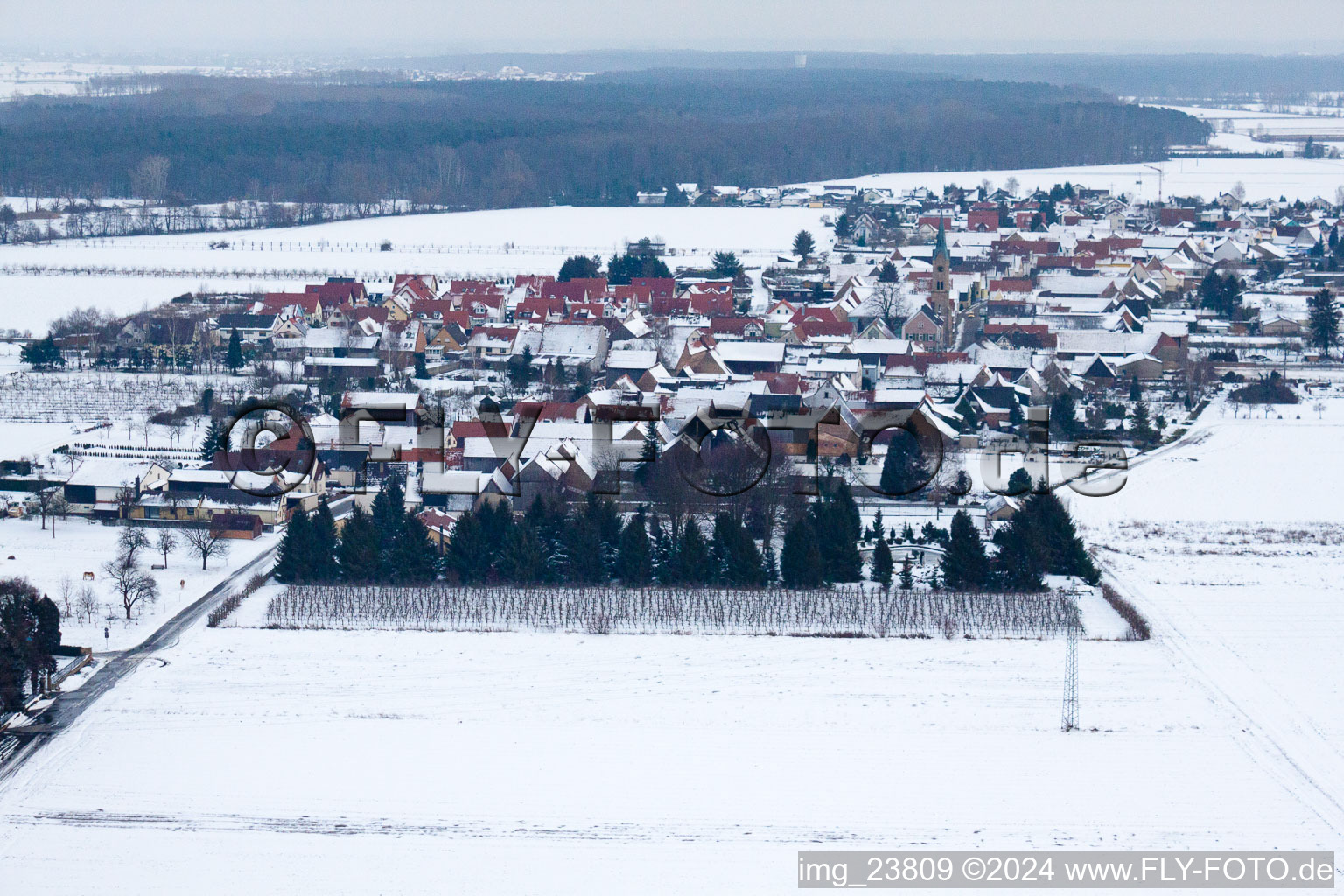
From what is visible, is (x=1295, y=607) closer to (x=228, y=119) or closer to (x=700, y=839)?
(x=700, y=839)

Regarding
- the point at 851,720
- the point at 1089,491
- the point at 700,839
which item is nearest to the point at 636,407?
the point at 1089,491

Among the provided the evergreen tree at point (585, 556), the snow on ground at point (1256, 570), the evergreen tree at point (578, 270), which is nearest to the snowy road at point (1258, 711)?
the snow on ground at point (1256, 570)

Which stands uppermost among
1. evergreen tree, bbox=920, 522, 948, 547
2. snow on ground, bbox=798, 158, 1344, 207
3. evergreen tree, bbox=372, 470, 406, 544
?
snow on ground, bbox=798, 158, 1344, 207

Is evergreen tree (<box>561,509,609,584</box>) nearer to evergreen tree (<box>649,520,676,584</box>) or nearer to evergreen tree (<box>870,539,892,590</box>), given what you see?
evergreen tree (<box>649,520,676,584</box>)

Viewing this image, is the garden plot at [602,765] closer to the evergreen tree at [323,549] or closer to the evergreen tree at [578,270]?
the evergreen tree at [323,549]

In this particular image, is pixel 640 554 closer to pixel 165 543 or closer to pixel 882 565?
pixel 882 565

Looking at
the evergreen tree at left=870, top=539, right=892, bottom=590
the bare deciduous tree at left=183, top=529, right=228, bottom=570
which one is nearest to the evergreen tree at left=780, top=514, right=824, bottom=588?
the evergreen tree at left=870, top=539, right=892, bottom=590
